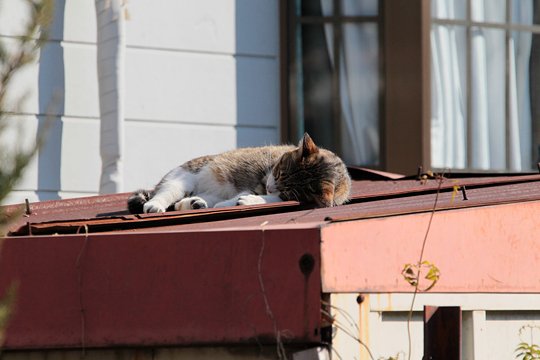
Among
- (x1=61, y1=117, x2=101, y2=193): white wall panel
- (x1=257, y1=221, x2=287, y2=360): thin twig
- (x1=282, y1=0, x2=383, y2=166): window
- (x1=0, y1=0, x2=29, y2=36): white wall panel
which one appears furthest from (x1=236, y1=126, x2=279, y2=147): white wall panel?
(x1=257, y1=221, x2=287, y2=360): thin twig

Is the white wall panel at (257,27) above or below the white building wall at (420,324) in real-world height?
above

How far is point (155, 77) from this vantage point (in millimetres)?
7383

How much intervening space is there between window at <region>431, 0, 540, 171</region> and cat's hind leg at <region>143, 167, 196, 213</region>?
115 inches

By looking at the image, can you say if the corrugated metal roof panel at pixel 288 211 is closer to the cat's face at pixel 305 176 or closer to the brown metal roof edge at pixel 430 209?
the brown metal roof edge at pixel 430 209

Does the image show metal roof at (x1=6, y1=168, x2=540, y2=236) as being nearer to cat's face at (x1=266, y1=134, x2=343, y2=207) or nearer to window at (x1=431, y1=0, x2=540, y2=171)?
cat's face at (x1=266, y1=134, x2=343, y2=207)

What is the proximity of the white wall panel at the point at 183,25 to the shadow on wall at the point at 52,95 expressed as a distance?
0.44m

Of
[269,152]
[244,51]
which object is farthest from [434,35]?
[269,152]

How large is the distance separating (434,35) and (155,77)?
6.21 feet

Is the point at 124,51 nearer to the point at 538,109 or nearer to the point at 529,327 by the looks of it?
the point at 538,109

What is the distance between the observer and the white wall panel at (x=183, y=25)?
7.36 m

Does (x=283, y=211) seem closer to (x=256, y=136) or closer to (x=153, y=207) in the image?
(x=153, y=207)

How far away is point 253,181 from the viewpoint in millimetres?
5309

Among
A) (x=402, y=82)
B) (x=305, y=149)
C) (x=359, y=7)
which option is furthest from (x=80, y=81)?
(x=305, y=149)

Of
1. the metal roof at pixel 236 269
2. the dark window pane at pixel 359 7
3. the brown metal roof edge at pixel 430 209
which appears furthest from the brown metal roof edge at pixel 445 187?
the dark window pane at pixel 359 7
